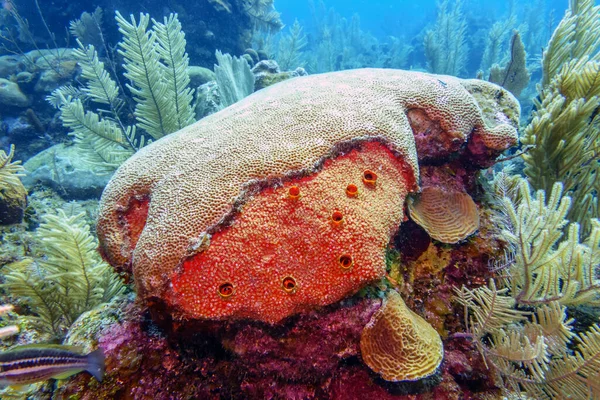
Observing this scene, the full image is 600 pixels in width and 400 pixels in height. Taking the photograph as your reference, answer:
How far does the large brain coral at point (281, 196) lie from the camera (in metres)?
1.72

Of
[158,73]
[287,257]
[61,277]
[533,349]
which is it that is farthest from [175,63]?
[533,349]

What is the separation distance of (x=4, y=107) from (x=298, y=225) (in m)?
10.6

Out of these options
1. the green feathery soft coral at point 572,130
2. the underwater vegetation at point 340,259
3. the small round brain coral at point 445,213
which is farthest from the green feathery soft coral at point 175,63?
the green feathery soft coral at point 572,130

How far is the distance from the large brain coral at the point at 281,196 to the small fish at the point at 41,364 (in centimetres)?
47

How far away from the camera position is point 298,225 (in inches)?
71.4

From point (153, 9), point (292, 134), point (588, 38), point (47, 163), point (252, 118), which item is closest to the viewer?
point (292, 134)

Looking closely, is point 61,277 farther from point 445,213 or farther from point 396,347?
point 445,213

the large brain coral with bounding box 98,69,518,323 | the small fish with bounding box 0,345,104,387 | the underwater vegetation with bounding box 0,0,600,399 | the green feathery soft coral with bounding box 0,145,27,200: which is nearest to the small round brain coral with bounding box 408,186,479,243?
the underwater vegetation with bounding box 0,0,600,399

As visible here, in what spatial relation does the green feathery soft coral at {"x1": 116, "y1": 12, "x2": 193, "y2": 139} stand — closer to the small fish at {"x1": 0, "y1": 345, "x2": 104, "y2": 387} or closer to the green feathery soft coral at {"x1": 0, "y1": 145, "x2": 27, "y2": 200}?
the green feathery soft coral at {"x1": 0, "y1": 145, "x2": 27, "y2": 200}

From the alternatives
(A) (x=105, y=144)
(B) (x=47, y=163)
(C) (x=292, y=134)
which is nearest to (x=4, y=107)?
(B) (x=47, y=163)

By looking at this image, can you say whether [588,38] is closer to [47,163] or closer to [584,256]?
[584,256]

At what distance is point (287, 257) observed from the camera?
69.6 inches

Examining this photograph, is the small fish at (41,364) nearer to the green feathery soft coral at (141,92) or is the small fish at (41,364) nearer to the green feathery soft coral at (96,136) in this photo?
the green feathery soft coral at (141,92)

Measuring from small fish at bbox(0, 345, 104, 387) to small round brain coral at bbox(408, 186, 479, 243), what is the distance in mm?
2329
